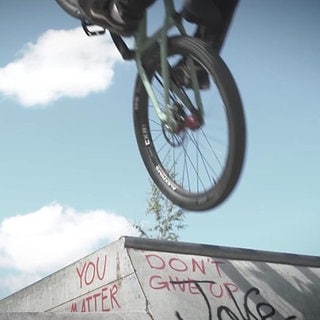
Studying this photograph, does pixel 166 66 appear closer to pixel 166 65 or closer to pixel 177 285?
pixel 166 65

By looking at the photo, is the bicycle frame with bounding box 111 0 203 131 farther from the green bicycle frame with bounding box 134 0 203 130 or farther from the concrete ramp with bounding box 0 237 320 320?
the concrete ramp with bounding box 0 237 320 320

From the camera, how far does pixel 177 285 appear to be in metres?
4.93

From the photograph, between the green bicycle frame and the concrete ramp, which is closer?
the green bicycle frame

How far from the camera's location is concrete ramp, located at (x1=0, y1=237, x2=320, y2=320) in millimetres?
4652

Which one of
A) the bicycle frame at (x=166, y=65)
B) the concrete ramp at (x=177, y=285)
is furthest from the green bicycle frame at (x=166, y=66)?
the concrete ramp at (x=177, y=285)

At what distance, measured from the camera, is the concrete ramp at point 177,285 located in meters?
4.65

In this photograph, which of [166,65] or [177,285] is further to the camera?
[177,285]

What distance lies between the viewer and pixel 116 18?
12.4 feet

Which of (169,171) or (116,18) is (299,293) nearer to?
(169,171)

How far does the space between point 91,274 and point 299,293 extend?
258cm

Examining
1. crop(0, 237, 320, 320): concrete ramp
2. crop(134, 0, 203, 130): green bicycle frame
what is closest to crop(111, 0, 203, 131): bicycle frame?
crop(134, 0, 203, 130): green bicycle frame

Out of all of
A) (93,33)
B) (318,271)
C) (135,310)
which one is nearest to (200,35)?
(93,33)

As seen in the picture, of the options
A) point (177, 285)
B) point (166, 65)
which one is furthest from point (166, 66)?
point (177, 285)

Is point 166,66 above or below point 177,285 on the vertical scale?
above
